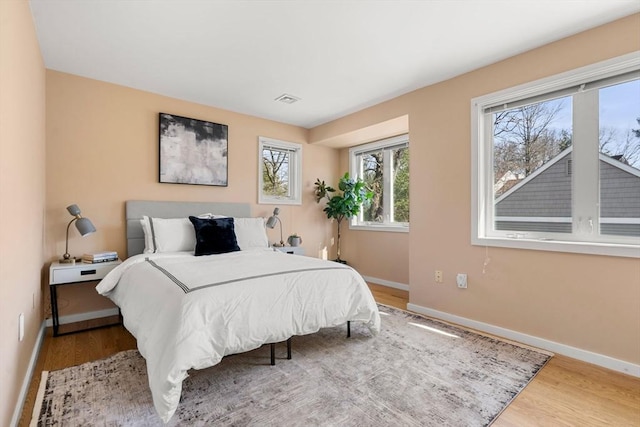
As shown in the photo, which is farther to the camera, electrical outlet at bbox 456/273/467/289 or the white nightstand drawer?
electrical outlet at bbox 456/273/467/289

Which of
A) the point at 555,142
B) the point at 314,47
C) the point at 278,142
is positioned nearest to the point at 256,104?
the point at 278,142

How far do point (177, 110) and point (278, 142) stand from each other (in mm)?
1441

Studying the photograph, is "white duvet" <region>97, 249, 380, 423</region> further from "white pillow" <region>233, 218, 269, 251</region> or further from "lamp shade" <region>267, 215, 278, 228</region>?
"lamp shade" <region>267, 215, 278, 228</region>

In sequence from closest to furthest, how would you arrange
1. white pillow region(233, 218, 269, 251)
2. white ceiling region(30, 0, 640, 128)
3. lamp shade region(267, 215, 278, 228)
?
white ceiling region(30, 0, 640, 128)
white pillow region(233, 218, 269, 251)
lamp shade region(267, 215, 278, 228)

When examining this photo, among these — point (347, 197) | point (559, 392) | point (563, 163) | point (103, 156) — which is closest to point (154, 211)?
point (103, 156)

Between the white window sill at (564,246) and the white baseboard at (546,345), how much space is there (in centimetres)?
74

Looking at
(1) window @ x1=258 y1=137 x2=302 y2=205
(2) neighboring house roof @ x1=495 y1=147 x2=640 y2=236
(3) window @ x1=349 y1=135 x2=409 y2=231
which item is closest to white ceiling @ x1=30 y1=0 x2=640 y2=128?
(2) neighboring house roof @ x1=495 y1=147 x2=640 y2=236

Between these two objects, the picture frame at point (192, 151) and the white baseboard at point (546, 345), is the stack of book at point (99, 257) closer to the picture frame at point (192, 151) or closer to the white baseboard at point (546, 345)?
the picture frame at point (192, 151)

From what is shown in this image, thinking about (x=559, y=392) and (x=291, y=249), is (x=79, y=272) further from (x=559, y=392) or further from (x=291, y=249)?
(x=559, y=392)

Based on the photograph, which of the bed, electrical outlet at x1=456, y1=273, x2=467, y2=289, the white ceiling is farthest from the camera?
electrical outlet at x1=456, y1=273, x2=467, y2=289

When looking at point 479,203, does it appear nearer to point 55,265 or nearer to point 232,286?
point 232,286

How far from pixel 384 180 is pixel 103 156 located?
3635mm

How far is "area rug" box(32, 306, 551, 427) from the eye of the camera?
1670mm

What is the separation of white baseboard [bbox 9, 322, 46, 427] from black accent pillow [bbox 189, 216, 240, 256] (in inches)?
53.1
